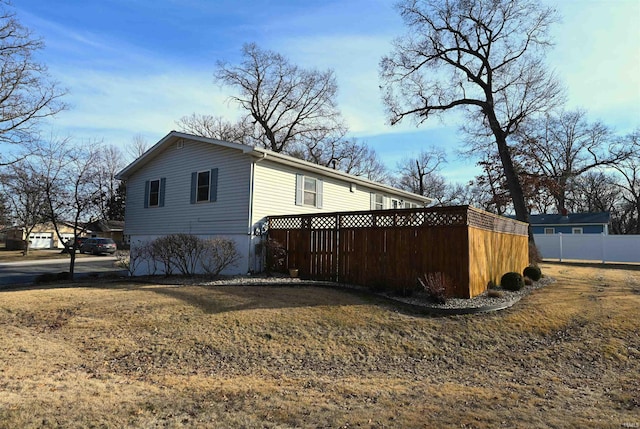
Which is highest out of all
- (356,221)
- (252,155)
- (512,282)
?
(252,155)

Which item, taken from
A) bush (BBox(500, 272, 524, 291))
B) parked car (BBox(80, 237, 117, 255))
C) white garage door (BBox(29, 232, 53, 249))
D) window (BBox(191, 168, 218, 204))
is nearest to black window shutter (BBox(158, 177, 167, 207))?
window (BBox(191, 168, 218, 204))

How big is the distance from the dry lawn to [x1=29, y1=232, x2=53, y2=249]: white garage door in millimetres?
43718

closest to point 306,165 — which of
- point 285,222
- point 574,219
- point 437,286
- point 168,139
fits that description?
point 285,222

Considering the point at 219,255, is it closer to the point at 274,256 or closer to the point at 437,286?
the point at 274,256

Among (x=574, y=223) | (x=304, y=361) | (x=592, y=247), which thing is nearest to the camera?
(x=304, y=361)

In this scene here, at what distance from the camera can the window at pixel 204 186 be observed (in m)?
13.5

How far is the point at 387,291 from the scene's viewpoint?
9.35 meters

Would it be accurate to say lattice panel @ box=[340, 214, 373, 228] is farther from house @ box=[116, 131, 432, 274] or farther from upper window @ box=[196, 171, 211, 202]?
upper window @ box=[196, 171, 211, 202]

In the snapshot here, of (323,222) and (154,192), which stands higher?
(154,192)

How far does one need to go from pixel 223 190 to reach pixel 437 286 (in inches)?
304

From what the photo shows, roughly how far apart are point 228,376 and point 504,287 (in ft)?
26.6

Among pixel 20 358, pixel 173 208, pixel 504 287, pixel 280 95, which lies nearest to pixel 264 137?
pixel 280 95

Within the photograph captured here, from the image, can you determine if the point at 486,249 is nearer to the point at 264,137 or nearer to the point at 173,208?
the point at 173,208

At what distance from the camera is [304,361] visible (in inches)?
234
